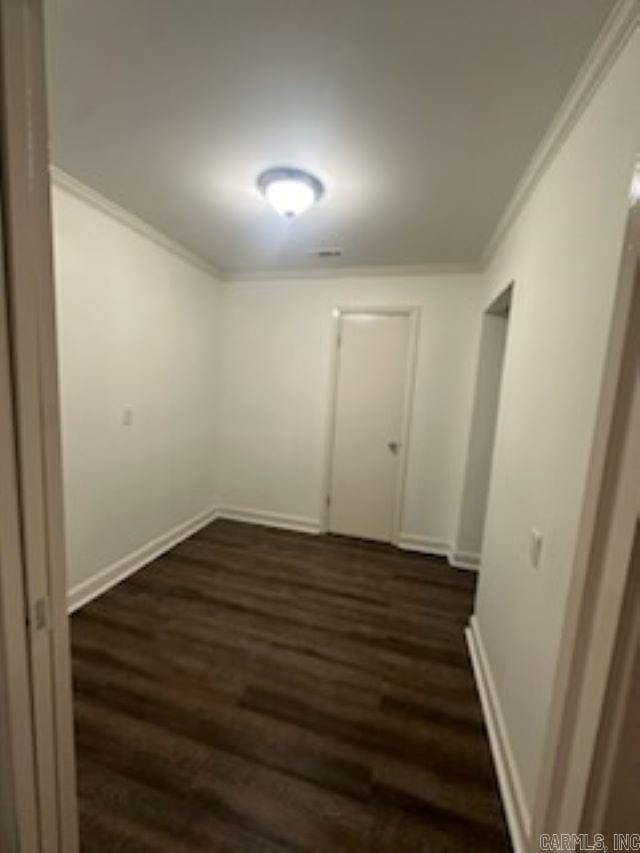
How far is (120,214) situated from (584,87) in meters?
2.44

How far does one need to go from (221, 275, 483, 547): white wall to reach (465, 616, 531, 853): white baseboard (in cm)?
145

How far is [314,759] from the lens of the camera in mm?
1535

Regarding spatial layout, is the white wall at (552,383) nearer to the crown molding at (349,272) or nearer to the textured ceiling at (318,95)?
the textured ceiling at (318,95)

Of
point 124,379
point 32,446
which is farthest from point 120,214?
point 32,446

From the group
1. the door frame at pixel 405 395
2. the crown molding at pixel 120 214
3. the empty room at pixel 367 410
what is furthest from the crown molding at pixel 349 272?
the crown molding at pixel 120 214

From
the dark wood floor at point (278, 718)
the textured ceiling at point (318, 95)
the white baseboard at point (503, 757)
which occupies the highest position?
the textured ceiling at point (318, 95)

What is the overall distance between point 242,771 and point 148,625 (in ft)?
3.59

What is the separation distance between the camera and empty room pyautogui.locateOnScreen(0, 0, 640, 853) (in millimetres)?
731

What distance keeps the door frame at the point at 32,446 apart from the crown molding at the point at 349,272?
288 cm

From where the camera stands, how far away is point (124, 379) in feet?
8.75

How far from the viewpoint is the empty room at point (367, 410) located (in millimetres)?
731

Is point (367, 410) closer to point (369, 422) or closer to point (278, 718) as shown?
point (369, 422)

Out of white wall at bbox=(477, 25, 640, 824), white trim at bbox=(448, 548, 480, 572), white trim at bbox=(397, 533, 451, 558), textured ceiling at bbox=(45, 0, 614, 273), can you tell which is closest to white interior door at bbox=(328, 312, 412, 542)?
white trim at bbox=(397, 533, 451, 558)

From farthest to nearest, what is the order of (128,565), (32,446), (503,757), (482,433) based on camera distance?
(482,433), (128,565), (503,757), (32,446)
